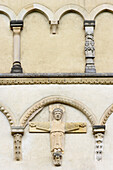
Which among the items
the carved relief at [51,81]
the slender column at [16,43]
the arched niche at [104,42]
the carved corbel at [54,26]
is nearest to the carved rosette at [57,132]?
the carved relief at [51,81]

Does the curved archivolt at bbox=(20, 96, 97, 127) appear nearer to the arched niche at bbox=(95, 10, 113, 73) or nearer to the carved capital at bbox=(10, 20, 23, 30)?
the arched niche at bbox=(95, 10, 113, 73)

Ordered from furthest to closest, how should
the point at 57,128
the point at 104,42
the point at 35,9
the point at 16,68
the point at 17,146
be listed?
the point at 35,9
the point at 104,42
the point at 16,68
the point at 57,128
the point at 17,146

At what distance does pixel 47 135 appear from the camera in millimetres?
13359

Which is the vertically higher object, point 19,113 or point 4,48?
point 4,48

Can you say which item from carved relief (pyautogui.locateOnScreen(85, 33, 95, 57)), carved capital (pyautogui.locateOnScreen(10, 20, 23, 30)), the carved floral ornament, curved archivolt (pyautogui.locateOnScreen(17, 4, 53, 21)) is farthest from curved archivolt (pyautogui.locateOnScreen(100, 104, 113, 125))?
carved capital (pyautogui.locateOnScreen(10, 20, 23, 30))

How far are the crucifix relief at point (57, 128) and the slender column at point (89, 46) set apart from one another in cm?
77

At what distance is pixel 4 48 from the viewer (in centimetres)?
1394

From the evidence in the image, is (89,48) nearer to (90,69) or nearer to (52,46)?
(90,69)

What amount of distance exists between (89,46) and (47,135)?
1.47 meters

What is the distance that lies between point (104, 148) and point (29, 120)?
110 centimetres

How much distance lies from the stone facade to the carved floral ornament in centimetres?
1

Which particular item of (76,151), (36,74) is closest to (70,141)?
(76,151)

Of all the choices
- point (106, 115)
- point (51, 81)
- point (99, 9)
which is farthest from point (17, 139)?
point (99, 9)

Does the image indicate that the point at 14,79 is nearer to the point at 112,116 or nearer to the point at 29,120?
the point at 29,120
